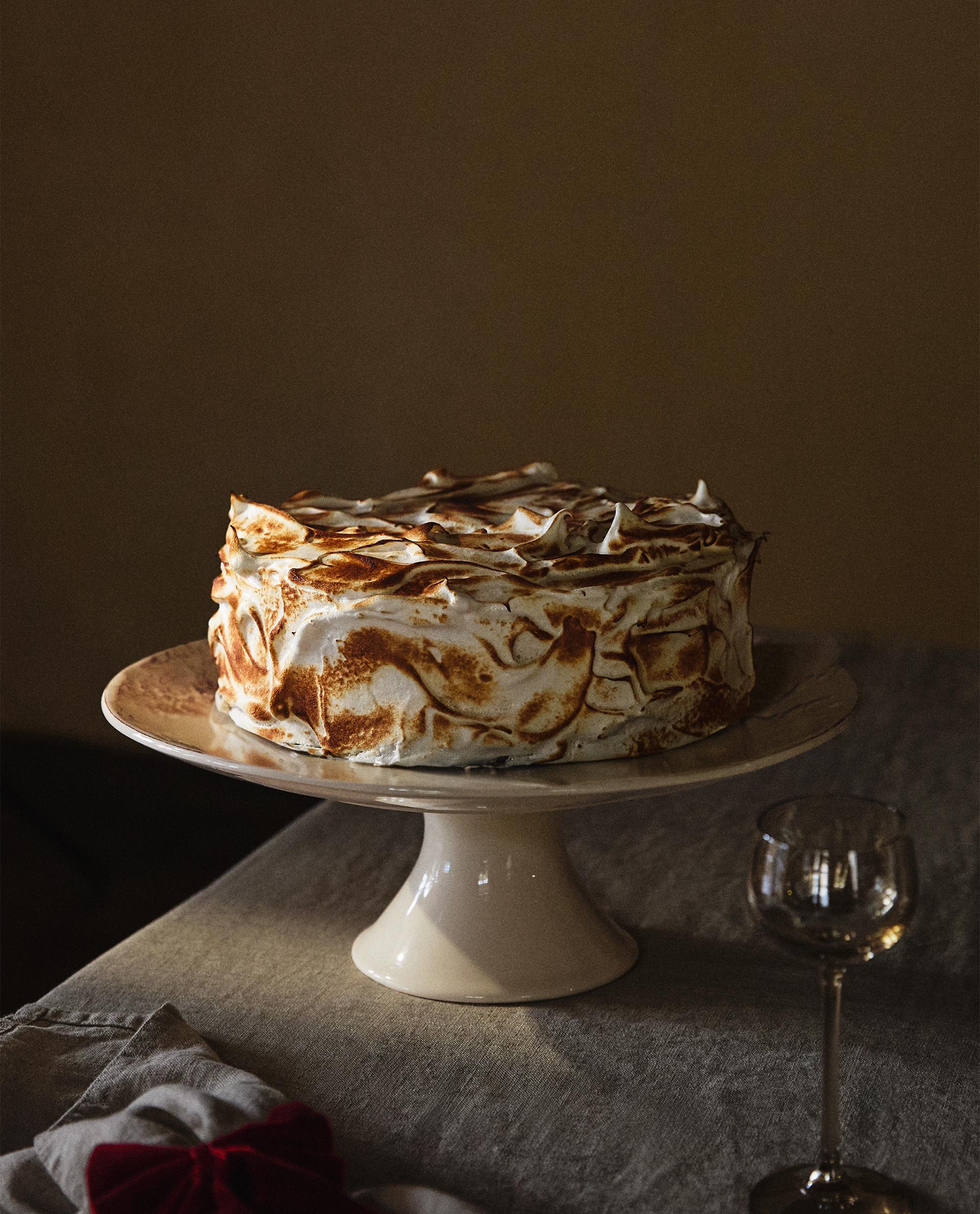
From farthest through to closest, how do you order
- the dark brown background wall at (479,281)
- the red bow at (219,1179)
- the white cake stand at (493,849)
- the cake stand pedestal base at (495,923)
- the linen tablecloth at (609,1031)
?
the dark brown background wall at (479,281) → the cake stand pedestal base at (495,923) → the white cake stand at (493,849) → the linen tablecloth at (609,1031) → the red bow at (219,1179)

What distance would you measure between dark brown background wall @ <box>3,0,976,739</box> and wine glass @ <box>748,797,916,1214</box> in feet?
5.87

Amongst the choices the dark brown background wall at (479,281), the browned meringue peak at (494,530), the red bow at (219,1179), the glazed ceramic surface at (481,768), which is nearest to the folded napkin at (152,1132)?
the red bow at (219,1179)

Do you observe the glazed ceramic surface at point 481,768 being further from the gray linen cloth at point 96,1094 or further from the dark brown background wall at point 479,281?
the dark brown background wall at point 479,281

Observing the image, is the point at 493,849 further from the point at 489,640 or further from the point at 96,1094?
the point at 96,1094

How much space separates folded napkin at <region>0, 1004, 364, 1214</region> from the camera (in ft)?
2.21

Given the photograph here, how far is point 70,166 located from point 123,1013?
2.25 meters

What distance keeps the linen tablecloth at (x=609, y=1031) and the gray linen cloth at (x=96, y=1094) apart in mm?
31

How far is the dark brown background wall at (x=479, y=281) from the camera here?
231 centimetres

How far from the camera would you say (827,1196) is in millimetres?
752

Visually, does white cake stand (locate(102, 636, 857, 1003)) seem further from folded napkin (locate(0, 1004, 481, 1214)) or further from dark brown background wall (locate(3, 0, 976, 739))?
dark brown background wall (locate(3, 0, 976, 739))

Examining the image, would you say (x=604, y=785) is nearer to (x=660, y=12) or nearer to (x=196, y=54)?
(x=660, y=12)

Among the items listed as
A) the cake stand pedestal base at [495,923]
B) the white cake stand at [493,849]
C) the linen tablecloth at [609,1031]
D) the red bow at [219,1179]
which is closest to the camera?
the red bow at [219,1179]

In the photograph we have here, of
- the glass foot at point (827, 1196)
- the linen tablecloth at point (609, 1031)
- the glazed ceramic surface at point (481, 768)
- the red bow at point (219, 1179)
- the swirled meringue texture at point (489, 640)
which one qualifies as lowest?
the linen tablecloth at point (609, 1031)

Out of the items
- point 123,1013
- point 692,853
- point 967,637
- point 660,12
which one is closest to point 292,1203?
point 123,1013
